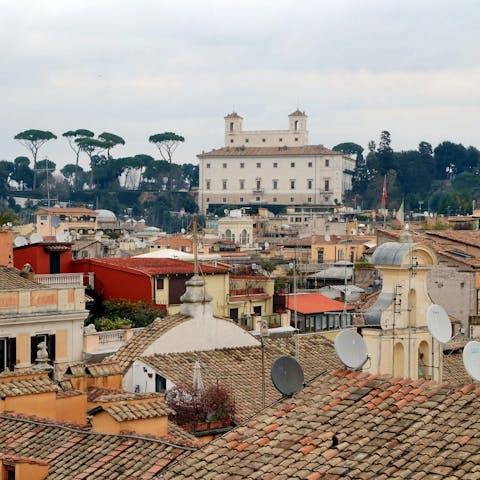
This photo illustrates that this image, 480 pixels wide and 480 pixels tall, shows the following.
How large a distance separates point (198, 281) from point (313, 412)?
25.3ft

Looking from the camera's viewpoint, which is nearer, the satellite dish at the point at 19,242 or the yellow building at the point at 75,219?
the satellite dish at the point at 19,242

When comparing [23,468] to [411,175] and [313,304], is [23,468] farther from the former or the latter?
[411,175]

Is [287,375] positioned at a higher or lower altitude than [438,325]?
lower

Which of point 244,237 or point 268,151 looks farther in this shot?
point 268,151

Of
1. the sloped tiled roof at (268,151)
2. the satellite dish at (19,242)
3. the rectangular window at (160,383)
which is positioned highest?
the sloped tiled roof at (268,151)

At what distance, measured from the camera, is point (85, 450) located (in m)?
8.21

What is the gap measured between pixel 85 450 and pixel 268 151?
11121 centimetres

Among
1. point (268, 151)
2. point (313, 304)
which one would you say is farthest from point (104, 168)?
point (313, 304)

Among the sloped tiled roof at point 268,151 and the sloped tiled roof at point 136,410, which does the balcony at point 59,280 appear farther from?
the sloped tiled roof at point 268,151

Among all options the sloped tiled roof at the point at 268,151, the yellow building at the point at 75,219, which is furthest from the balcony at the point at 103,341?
the sloped tiled roof at the point at 268,151

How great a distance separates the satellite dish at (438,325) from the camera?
8.94 metres

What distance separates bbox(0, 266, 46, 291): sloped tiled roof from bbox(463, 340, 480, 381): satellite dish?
11.1 m

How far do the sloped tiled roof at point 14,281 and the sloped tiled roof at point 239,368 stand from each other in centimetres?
383

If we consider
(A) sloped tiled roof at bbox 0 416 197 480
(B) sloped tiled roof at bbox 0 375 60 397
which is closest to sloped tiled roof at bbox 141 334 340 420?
(B) sloped tiled roof at bbox 0 375 60 397
